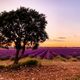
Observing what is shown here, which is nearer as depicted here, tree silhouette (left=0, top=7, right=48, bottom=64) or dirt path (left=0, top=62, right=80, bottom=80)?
dirt path (left=0, top=62, right=80, bottom=80)

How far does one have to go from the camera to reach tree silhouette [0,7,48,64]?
40.0 m

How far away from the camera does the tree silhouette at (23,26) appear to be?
4000 cm

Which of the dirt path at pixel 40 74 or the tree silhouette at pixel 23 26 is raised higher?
the tree silhouette at pixel 23 26

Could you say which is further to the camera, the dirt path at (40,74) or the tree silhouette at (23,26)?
the tree silhouette at (23,26)

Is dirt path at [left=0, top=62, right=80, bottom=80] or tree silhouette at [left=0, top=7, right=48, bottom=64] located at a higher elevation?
tree silhouette at [left=0, top=7, right=48, bottom=64]

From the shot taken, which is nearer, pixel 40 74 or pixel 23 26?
pixel 40 74

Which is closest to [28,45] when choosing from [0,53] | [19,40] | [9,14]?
[19,40]

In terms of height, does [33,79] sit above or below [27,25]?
below

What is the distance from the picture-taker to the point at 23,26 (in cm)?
4003

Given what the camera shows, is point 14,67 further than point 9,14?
No

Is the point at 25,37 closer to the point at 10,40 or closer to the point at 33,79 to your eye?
the point at 10,40

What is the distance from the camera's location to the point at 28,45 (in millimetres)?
41844

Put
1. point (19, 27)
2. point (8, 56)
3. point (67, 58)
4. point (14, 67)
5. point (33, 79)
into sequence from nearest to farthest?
point (33, 79)
point (14, 67)
point (19, 27)
point (67, 58)
point (8, 56)

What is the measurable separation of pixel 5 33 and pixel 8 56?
9727 mm
